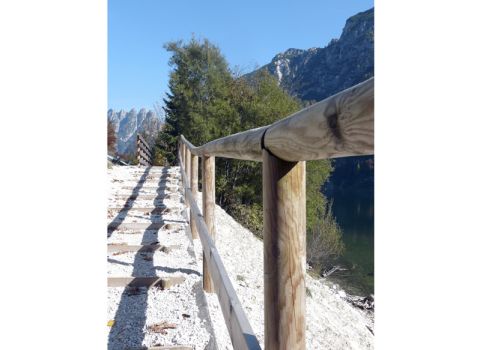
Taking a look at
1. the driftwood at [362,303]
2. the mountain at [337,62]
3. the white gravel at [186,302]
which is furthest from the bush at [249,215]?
the mountain at [337,62]

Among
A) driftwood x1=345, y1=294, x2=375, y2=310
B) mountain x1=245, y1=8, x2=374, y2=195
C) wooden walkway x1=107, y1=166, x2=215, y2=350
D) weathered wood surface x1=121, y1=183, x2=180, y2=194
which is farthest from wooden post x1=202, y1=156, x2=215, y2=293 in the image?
mountain x1=245, y1=8, x2=374, y2=195

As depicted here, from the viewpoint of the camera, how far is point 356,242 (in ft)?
91.1

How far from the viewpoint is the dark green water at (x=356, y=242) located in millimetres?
17375

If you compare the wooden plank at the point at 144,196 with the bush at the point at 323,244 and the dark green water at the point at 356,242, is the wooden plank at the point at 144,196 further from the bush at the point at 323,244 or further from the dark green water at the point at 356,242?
the bush at the point at 323,244

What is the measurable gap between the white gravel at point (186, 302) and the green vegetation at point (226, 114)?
39.3 feet

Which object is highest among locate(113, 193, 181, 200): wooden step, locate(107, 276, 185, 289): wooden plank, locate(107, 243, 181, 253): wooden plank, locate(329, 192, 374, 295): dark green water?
locate(113, 193, 181, 200): wooden step

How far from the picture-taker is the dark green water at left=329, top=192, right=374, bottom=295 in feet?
57.0

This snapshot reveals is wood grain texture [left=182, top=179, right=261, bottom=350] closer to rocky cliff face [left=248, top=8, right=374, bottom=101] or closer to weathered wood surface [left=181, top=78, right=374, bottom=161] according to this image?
weathered wood surface [left=181, top=78, right=374, bottom=161]

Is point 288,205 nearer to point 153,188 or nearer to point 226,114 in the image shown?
point 153,188
